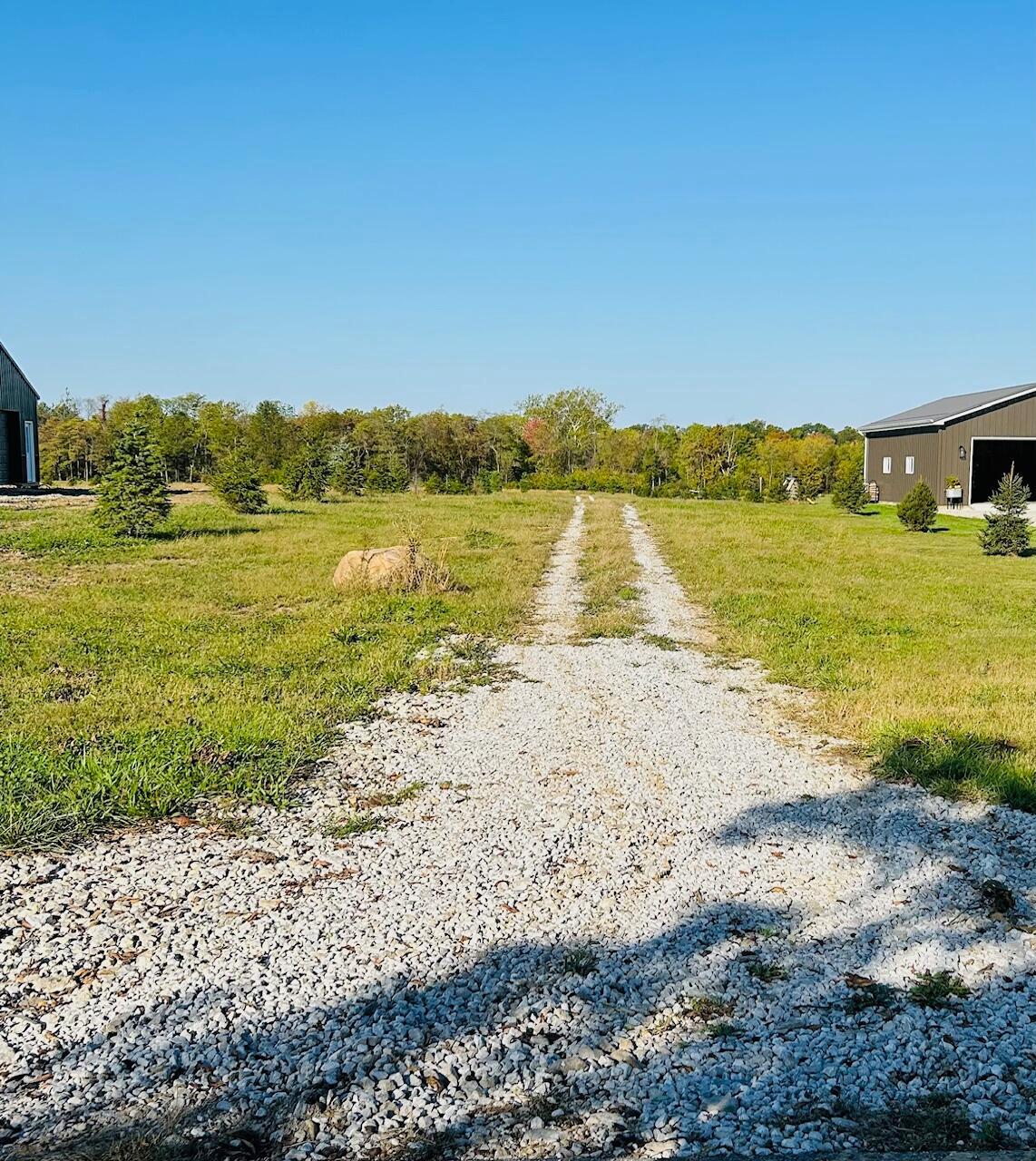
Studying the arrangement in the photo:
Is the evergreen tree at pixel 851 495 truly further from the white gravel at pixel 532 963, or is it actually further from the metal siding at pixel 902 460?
the white gravel at pixel 532 963

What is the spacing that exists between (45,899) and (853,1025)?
3571mm

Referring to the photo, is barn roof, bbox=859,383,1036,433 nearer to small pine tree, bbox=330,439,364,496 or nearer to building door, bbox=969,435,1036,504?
building door, bbox=969,435,1036,504

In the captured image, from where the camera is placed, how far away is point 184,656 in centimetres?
889

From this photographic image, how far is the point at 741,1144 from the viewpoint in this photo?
2775 millimetres

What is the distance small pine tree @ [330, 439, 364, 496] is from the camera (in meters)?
37.4

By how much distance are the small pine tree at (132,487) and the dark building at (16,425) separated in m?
12.5

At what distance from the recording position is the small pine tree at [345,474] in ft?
123

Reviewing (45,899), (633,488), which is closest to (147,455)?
(45,899)

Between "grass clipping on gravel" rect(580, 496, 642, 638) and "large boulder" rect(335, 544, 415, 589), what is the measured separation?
2588 mm

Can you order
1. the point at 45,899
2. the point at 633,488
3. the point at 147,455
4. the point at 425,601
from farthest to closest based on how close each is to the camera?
the point at 633,488, the point at 147,455, the point at 425,601, the point at 45,899

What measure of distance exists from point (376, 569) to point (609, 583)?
3967mm

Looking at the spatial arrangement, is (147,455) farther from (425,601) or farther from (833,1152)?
(833,1152)

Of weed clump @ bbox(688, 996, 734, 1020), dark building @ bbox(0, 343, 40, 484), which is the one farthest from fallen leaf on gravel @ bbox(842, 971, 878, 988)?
dark building @ bbox(0, 343, 40, 484)

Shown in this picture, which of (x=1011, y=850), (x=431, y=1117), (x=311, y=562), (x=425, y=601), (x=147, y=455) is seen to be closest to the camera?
(x=431, y=1117)
